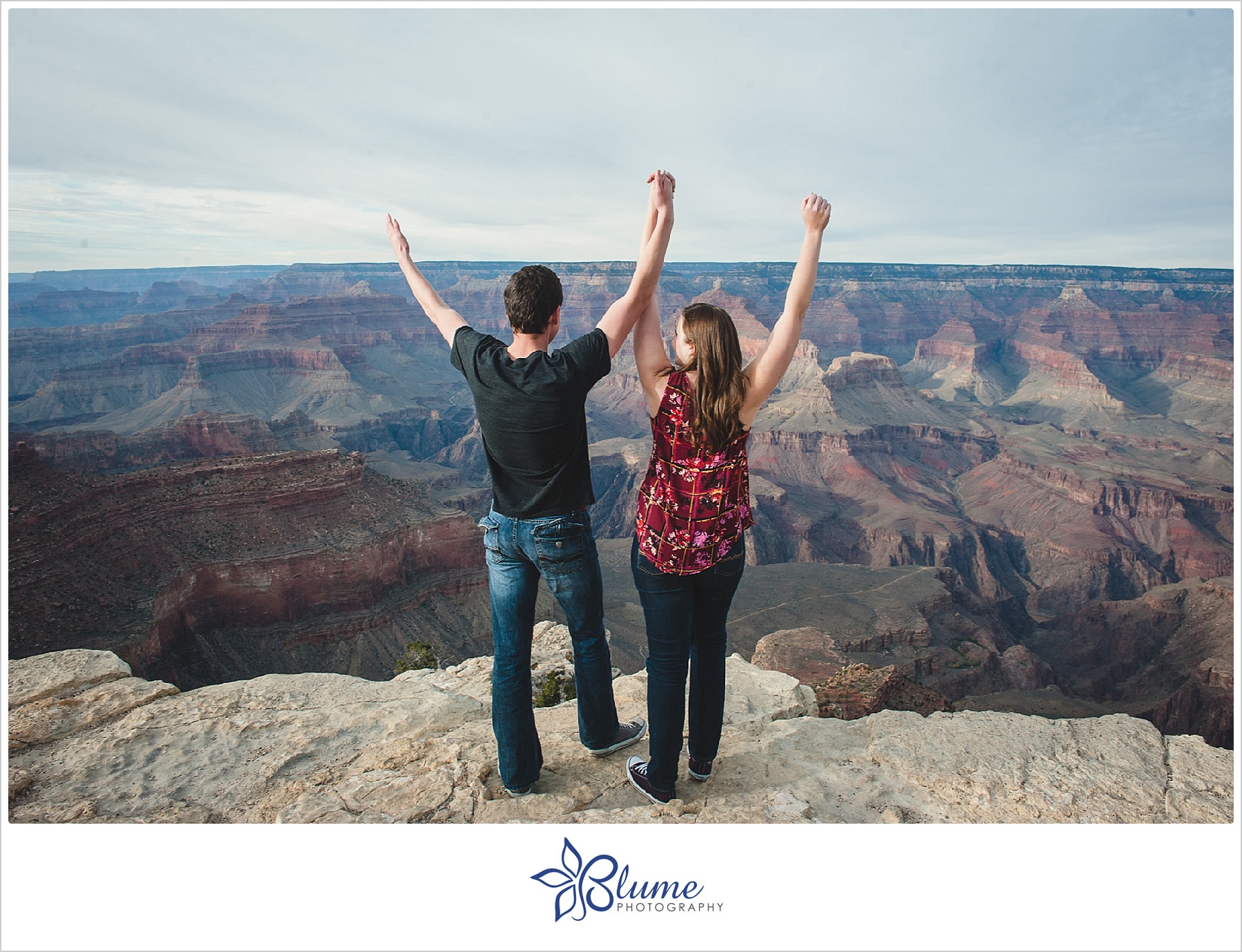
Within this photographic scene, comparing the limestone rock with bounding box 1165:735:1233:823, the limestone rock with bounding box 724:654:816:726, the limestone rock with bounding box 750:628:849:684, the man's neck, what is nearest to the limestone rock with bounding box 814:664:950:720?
the limestone rock with bounding box 724:654:816:726

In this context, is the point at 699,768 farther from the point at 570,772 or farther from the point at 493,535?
the point at 493,535

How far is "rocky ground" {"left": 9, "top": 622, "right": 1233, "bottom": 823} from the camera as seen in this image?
139 inches

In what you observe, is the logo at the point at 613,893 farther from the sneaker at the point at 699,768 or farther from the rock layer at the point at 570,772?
the sneaker at the point at 699,768

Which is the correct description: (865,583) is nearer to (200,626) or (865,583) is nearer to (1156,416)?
(200,626)

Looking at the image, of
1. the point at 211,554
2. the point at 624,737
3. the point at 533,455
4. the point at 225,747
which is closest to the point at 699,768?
the point at 624,737

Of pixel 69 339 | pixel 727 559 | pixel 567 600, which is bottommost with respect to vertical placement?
pixel 567 600

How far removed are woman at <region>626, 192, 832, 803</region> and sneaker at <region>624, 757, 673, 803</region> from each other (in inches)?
0.4

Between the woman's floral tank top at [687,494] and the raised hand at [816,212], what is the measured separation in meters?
1.01

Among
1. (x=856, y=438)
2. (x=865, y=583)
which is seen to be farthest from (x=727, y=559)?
(x=856, y=438)

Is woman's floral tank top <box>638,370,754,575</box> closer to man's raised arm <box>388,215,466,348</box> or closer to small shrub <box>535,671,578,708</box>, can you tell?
man's raised arm <box>388,215,466,348</box>

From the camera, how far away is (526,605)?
360 cm

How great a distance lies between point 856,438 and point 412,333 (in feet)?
242

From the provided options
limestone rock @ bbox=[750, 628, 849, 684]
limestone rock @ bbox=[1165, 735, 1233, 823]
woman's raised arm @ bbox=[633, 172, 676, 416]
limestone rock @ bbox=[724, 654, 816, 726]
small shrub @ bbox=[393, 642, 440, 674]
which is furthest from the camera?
limestone rock @ bbox=[750, 628, 849, 684]

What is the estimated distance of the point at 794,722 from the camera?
4867 mm
